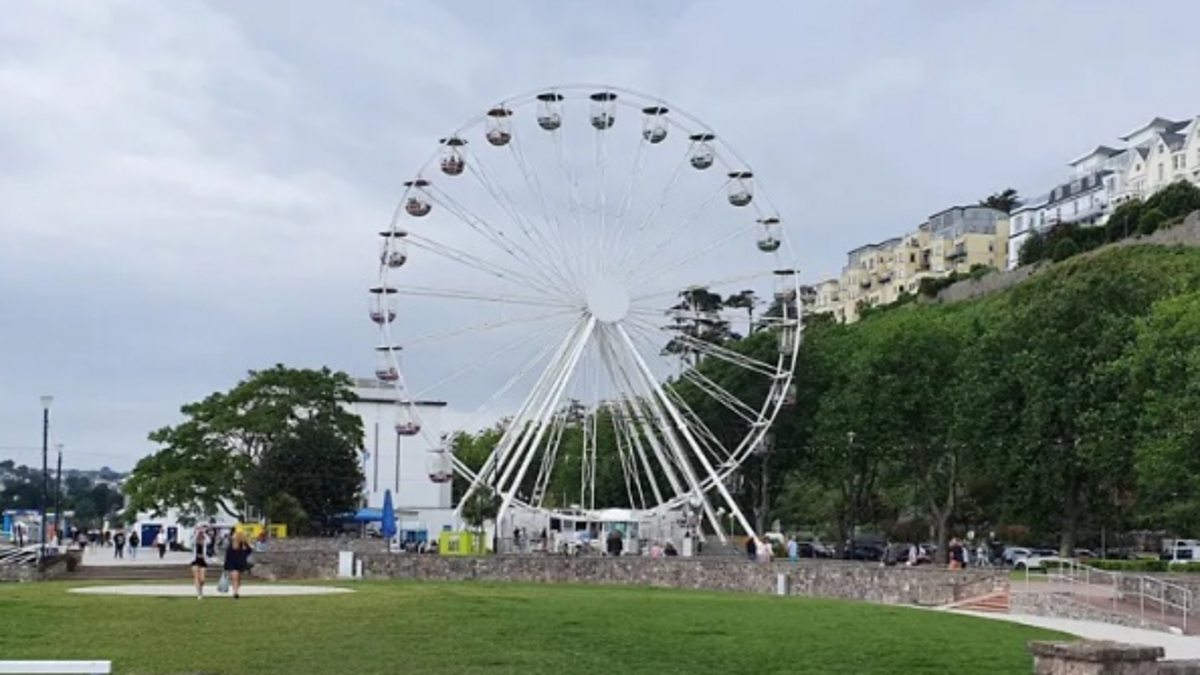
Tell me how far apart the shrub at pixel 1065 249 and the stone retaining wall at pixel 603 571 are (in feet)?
278

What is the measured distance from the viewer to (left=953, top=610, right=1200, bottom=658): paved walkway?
26158mm

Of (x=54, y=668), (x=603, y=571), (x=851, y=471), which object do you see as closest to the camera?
(x=54, y=668)

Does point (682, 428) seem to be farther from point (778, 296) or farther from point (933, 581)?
point (933, 581)

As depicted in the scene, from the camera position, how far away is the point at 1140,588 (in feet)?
114

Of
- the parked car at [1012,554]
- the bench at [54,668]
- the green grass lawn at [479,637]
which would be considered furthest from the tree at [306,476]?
the bench at [54,668]

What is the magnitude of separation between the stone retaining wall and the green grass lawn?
1459 centimetres

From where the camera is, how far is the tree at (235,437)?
269 feet

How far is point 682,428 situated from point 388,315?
12.2 m

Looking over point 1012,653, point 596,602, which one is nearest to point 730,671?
point 1012,653

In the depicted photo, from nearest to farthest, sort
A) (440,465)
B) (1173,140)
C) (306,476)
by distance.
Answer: (440,465) < (306,476) < (1173,140)

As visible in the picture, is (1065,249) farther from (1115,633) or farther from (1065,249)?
(1115,633)

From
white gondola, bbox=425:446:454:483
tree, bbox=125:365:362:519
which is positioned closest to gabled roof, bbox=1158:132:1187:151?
tree, bbox=125:365:362:519

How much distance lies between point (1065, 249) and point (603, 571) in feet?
285

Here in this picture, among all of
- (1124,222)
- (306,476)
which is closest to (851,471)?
(306,476)
